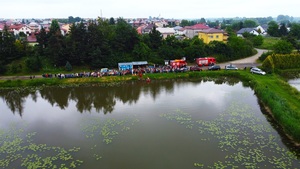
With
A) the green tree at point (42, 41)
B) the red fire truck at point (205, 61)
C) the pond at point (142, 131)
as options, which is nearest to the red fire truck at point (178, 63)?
the red fire truck at point (205, 61)

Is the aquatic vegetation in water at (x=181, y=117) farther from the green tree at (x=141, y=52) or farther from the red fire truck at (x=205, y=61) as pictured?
the green tree at (x=141, y=52)

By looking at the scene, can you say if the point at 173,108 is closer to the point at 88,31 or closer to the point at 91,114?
the point at 91,114

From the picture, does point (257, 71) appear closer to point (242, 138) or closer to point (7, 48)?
point (242, 138)

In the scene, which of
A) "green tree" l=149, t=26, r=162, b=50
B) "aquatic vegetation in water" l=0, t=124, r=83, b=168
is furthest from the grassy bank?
"aquatic vegetation in water" l=0, t=124, r=83, b=168

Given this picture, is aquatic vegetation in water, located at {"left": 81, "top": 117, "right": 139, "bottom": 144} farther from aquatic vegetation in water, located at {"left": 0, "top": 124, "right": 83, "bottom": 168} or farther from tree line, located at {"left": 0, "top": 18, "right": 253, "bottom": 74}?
tree line, located at {"left": 0, "top": 18, "right": 253, "bottom": 74}

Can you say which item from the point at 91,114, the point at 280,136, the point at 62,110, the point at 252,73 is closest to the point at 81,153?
the point at 91,114
